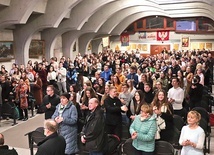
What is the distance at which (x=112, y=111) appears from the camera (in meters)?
5.77

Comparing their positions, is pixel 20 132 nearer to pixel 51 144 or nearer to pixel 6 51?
pixel 51 144

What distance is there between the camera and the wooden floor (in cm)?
685

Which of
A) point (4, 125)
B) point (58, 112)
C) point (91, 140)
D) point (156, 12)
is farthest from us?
point (156, 12)

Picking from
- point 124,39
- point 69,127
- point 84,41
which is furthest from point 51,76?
point 124,39

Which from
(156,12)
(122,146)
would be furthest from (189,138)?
(156,12)

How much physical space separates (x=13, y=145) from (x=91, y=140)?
3299 mm

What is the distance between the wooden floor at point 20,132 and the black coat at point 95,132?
99.4 inches

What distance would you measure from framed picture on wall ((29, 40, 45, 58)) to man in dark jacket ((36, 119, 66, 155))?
12.5 metres

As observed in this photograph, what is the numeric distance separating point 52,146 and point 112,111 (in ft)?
7.14

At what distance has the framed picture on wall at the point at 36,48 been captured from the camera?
15.9 m

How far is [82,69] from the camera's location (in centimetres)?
1466

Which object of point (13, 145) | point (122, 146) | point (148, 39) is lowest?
point (13, 145)

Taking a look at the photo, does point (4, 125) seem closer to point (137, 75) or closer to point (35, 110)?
point (35, 110)

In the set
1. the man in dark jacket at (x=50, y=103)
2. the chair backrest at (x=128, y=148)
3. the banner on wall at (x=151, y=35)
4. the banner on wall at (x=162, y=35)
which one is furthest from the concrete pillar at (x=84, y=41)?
the chair backrest at (x=128, y=148)
